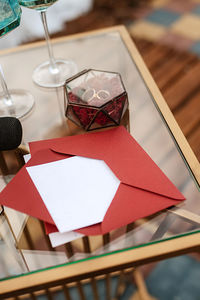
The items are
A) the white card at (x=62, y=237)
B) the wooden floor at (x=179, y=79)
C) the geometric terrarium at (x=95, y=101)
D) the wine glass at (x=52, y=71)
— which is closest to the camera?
the white card at (x=62, y=237)

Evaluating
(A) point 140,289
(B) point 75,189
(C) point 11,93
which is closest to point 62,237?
(B) point 75,189

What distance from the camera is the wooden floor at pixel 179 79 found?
3.54ft

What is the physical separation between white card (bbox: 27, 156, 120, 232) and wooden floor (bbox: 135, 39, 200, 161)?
1.89ft

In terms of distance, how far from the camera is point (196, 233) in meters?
0.43

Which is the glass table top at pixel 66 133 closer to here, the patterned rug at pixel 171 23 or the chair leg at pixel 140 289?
the chair leg at pixel 140 289

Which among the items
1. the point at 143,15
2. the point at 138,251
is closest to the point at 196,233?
the point at 138,251

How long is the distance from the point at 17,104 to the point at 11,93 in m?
0.04

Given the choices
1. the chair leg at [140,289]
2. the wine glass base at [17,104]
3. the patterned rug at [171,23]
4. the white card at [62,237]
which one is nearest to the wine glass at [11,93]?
the wine glass base at [17,104]

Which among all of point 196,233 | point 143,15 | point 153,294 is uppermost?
point 196,233

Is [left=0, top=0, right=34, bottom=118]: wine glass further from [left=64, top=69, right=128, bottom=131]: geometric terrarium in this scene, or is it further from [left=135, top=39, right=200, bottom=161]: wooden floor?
[left=135, top=39, right=200, bottom=161]: wooden floor

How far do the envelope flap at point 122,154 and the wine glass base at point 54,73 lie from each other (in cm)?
15

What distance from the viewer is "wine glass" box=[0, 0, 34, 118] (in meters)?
0.50

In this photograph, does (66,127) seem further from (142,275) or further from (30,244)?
(142,275)

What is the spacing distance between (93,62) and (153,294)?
49 centimetres
